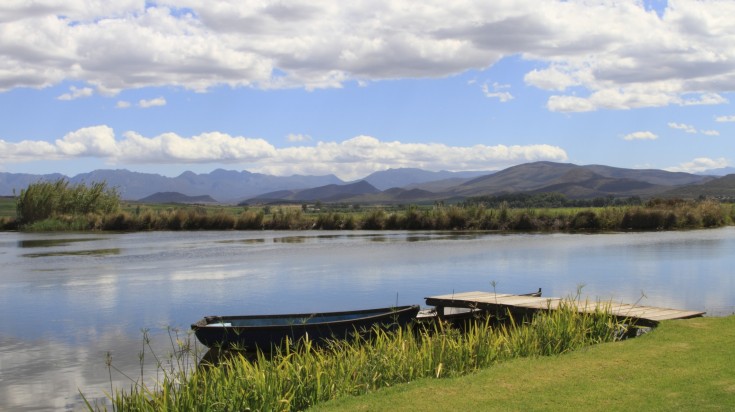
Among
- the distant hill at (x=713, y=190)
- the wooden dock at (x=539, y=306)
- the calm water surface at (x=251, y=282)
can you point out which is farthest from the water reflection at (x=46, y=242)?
the distant hill at (x=713, y=190)

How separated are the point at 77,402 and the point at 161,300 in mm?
11816

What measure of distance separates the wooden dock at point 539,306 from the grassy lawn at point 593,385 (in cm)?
249

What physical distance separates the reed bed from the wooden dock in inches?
47.2

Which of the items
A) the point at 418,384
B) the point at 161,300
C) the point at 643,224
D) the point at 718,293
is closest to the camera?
the point at 418,384

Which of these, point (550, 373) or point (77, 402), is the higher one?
point (550, 373)

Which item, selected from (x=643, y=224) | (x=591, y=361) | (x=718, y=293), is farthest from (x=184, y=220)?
(x=591, y=361)

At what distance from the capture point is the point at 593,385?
31.3ft

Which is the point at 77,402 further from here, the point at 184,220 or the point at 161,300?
the point at 184,220

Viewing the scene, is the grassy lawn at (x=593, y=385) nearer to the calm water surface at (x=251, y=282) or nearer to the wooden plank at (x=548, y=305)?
the wooden plank at (x=548, y=305)

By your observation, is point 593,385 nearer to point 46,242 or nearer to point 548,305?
point 548,305

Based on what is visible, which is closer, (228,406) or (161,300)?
(228,406)

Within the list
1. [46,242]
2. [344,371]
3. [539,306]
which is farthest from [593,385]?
[46,242]

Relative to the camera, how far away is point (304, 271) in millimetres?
32375

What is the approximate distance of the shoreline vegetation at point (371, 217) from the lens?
59969mm
